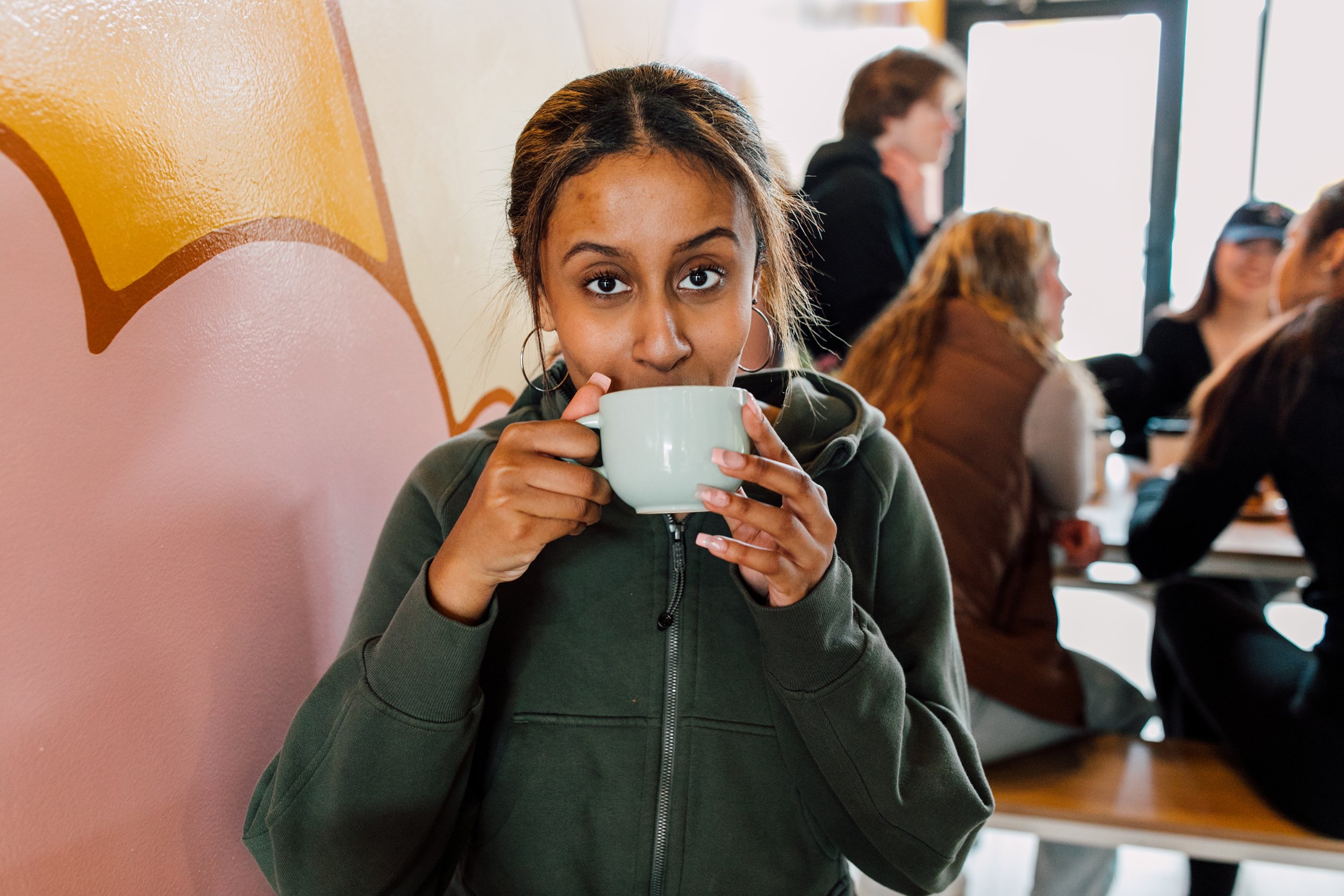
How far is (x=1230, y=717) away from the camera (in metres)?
1.50

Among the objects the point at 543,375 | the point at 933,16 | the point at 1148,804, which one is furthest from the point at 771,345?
the point at 933,16

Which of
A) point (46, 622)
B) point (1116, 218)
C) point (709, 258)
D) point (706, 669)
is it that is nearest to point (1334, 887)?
point (706, 669)

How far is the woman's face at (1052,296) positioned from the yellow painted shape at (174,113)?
56.7 inches

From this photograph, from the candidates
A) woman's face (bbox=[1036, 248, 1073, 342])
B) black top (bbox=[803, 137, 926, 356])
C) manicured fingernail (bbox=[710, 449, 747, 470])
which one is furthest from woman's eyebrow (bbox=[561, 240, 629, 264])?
black top (bbox=[803, 137, 926, 356])

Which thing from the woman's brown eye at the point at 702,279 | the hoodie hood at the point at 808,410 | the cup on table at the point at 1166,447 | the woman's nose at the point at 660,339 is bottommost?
the cup on table at the point at 1166,447

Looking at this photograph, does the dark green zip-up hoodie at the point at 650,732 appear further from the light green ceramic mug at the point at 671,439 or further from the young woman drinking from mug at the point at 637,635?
the light green ceramic mug at the point at 671,439

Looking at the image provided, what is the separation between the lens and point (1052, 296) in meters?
2.03

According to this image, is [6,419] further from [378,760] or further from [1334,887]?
[1334,887]

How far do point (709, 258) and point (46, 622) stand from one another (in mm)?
538

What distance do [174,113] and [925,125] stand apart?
7.24ft

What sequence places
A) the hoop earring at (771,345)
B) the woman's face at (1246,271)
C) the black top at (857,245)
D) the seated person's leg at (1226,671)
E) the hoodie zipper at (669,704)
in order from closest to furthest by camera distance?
the hoodie zipper at (669,704)
the hoop earring at (771,345)
the seated person's leg at (1226,671)
the black top at (857,245)
the woman's face at (1246,271)

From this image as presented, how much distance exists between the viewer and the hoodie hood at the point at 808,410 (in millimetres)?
869

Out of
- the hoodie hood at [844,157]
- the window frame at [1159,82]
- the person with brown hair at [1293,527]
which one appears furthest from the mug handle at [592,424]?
the window frame at [1159,82]

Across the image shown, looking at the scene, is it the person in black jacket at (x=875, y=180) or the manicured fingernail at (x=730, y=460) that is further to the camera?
the person in black jacket at (x=875, y=180)
